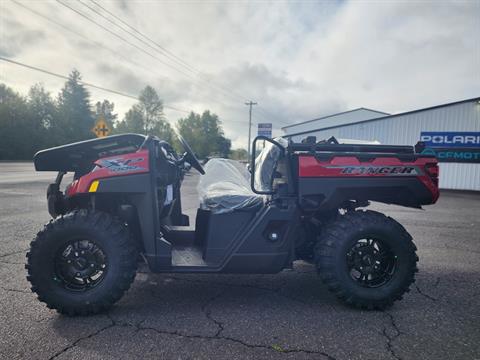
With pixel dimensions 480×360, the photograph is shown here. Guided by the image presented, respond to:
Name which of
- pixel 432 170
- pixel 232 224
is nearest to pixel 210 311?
pixel 232 224

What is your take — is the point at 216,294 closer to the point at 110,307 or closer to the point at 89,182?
the point at 110,307

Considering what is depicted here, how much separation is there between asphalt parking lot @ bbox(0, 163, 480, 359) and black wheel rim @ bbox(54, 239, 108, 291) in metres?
0.28

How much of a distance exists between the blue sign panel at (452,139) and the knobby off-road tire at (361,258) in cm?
1672

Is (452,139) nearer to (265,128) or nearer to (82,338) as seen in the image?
(265,128)

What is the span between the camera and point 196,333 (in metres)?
2.37

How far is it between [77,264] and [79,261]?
31 millimetres

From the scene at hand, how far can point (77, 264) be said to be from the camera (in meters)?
2.61

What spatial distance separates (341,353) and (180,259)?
5.03ft

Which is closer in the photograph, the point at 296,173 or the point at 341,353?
the point at 341,353

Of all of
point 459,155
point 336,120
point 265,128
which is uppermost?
point 336,120

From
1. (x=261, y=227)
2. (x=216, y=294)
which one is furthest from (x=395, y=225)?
(x=216, y=294)

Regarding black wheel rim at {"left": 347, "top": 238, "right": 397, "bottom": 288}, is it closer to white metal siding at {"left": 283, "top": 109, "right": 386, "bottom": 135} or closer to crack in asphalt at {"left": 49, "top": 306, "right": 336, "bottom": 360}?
crack in asphalt at {"left": 49, "top": 306, "right": 336, "bottom": 360}

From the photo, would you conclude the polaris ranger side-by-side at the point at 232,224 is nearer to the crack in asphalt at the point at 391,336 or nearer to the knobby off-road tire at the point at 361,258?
the knobby off-road tire at the point at 361,258

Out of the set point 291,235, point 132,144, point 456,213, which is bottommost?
point 456,213
